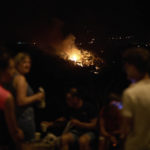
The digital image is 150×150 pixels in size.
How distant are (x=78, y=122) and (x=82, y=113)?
16 centimetres

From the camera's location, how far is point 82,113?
3.89 metres

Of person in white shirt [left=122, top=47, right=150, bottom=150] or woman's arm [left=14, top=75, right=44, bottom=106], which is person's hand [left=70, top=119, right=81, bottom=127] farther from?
person in white shirt [left=122, top=47, right=150, bottom=150]

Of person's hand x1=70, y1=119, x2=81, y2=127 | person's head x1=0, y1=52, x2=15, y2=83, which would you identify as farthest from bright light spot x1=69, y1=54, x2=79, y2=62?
person's head x1=0, y1=52, x2=15, y2=83

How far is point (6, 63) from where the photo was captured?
2.74 meters

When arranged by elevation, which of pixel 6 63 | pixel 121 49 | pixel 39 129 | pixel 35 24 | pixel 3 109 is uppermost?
pixel 35 24

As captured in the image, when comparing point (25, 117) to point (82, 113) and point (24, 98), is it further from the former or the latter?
point (82, 113)

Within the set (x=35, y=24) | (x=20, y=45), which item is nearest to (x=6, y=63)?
(x=20, y=45)

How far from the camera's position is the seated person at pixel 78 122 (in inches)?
147

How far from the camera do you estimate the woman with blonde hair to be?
10.3 feet

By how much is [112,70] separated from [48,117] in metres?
1.79

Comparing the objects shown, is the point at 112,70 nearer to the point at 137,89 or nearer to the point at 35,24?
the point at 35,24

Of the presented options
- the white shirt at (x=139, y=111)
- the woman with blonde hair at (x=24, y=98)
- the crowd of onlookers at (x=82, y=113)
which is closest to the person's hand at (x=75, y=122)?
the crowd of onlookers at (x=82, y=113)

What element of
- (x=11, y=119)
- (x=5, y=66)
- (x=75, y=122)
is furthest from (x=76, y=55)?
(x=11, y=119)

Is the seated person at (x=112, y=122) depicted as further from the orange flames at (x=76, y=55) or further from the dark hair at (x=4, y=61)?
the dark hair at (x=4, y=61)
